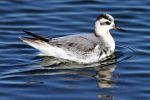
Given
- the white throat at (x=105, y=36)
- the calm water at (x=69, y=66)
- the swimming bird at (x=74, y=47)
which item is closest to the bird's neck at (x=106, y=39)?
the white throat at (x=105, y=36)

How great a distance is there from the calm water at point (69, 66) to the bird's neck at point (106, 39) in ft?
1.28

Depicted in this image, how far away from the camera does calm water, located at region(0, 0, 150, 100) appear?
15.9 metres

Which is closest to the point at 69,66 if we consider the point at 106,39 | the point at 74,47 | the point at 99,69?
the point at 74,47

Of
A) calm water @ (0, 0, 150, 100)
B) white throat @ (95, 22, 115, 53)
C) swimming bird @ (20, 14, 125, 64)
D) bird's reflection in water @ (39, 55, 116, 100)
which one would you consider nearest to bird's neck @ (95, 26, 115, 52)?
white throat @ (95, 22, 115, 53)

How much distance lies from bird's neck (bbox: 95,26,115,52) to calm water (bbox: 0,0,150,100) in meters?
0.39

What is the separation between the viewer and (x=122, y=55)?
18688 mm

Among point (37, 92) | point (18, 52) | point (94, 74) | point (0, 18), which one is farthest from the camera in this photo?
point (0, 18)

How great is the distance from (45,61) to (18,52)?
0.82 m

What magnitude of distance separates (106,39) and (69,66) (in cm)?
153

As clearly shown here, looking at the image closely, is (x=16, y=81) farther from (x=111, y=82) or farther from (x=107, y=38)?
(x=107, y=38)

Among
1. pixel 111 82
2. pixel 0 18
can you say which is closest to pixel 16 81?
pixel 111 82

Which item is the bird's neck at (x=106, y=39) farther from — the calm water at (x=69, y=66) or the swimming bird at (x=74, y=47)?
the calm water at (x=69, y=66)

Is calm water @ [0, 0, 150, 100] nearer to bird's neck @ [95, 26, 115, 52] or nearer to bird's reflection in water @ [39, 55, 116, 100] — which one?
bird's reflection in water @ [39, 55, 116, 100]

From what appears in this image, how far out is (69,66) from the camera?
17781mm
